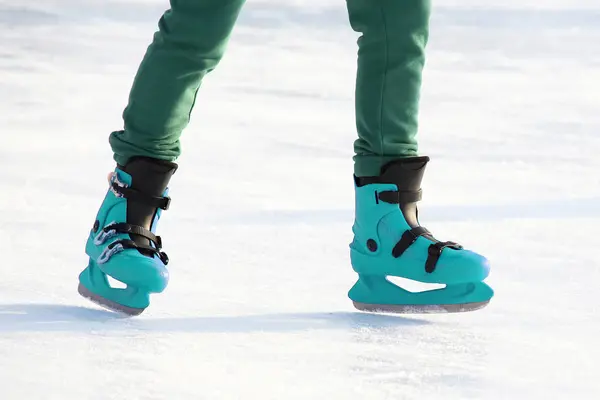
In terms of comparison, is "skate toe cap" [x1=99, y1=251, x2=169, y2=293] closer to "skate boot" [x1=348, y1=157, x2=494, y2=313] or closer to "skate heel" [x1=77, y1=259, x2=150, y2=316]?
"skate heel" [x1=77, y1=259, x2=150, y2=316]

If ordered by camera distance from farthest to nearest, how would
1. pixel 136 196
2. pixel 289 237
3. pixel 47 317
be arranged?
pixel 289 237 < pixel 136 196 < pixel 47 317

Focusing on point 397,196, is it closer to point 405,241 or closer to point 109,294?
point 405,241

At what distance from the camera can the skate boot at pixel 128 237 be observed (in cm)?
220

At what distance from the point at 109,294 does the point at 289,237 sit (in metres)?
0.76

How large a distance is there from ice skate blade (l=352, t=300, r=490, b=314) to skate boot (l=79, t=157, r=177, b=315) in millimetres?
354

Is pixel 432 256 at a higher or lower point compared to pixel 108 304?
higher

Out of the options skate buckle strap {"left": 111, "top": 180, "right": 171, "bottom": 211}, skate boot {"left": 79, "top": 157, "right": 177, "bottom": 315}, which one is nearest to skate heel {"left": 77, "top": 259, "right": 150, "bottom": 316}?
skate boot {"left": 79, "top": 157, "right": 177, "bottom": 315}

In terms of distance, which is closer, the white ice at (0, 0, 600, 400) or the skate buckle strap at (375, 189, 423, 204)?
the white ice at (0, 0, 600, 400)

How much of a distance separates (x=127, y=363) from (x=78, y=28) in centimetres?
636

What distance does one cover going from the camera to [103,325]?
2125 mm

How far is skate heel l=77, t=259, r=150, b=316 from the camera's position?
2199 millimetres

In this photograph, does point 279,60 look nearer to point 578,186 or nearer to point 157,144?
point 578,186

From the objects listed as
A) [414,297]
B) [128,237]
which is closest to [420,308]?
[414,297]

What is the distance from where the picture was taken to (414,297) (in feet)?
7.48
